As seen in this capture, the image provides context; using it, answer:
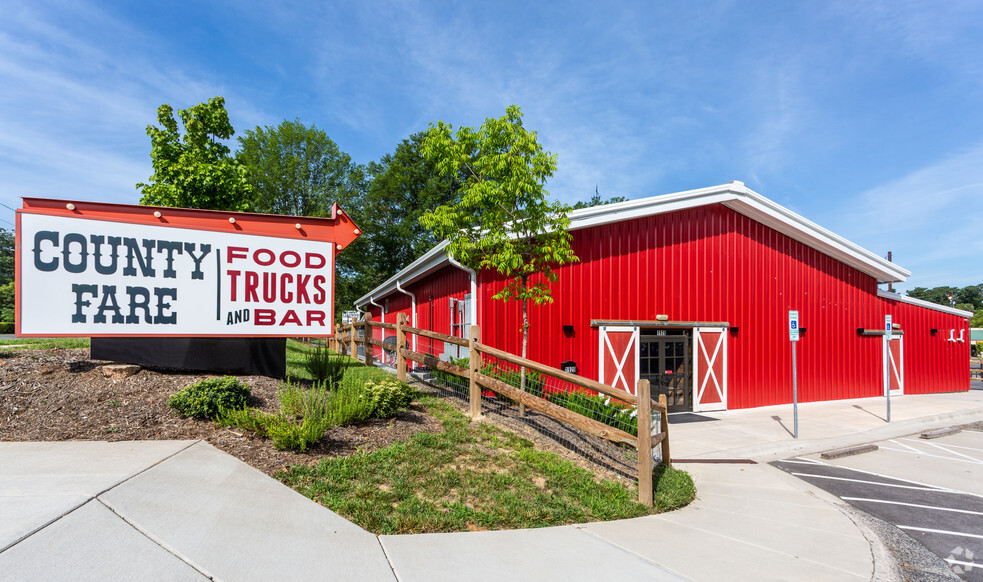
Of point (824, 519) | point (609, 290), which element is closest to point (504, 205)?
point (609, 290)

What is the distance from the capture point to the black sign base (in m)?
7.19

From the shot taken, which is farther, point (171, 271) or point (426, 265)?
point (426, 265)

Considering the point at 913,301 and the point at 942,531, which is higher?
the point at 913,301

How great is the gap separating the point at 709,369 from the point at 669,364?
1.10m

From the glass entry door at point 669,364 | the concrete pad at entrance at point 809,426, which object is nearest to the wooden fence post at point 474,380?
the concrete pad at entrance at point 809,426

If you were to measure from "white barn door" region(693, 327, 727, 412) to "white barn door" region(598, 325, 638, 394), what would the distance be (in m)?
1.99

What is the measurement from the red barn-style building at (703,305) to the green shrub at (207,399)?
16.8ft

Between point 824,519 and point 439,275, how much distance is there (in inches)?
426

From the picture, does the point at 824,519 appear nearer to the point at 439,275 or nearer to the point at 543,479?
the point at 543,479

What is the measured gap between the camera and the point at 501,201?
874 centimetres

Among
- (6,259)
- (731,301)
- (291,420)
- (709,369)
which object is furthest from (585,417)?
(6,259)

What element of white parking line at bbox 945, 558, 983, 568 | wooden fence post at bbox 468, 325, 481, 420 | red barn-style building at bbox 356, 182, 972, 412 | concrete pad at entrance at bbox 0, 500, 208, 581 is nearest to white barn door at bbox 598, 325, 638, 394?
red barn-style building at bbox 356, 182, 972, 412

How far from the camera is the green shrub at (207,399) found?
5.93 m

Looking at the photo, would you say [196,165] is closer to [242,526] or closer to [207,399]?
[207,399]
